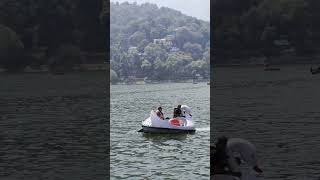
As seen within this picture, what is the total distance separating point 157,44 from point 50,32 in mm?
77169

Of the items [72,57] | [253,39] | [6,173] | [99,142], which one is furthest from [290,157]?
[6,173]

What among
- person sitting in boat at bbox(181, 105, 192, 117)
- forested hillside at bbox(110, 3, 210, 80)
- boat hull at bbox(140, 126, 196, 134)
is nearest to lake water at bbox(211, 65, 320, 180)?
boat hull at bbox(140, 126, 196, 134)

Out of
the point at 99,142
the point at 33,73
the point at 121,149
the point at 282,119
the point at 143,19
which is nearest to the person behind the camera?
the point at 99,142

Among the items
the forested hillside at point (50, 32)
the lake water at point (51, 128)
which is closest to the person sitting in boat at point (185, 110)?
the lake water at point (51, 128)

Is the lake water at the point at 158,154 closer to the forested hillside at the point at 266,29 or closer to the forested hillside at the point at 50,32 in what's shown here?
the forested hillside at the point at 266,29

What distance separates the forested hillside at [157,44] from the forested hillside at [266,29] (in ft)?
190

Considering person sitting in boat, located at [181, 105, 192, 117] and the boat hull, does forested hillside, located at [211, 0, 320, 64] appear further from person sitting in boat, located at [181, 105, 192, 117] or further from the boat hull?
person sitting in boat, located at [181, 105, 192, 117]

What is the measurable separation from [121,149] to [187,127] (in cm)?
279

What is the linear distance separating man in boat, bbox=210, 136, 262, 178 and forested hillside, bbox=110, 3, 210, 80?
62.1 m

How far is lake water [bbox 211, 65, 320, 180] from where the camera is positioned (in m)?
9.95

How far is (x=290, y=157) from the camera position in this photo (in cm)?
1138

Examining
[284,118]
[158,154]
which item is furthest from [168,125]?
[284,118]

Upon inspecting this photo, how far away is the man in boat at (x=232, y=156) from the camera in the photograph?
605cm

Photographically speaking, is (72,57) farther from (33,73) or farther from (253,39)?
(253,39)
